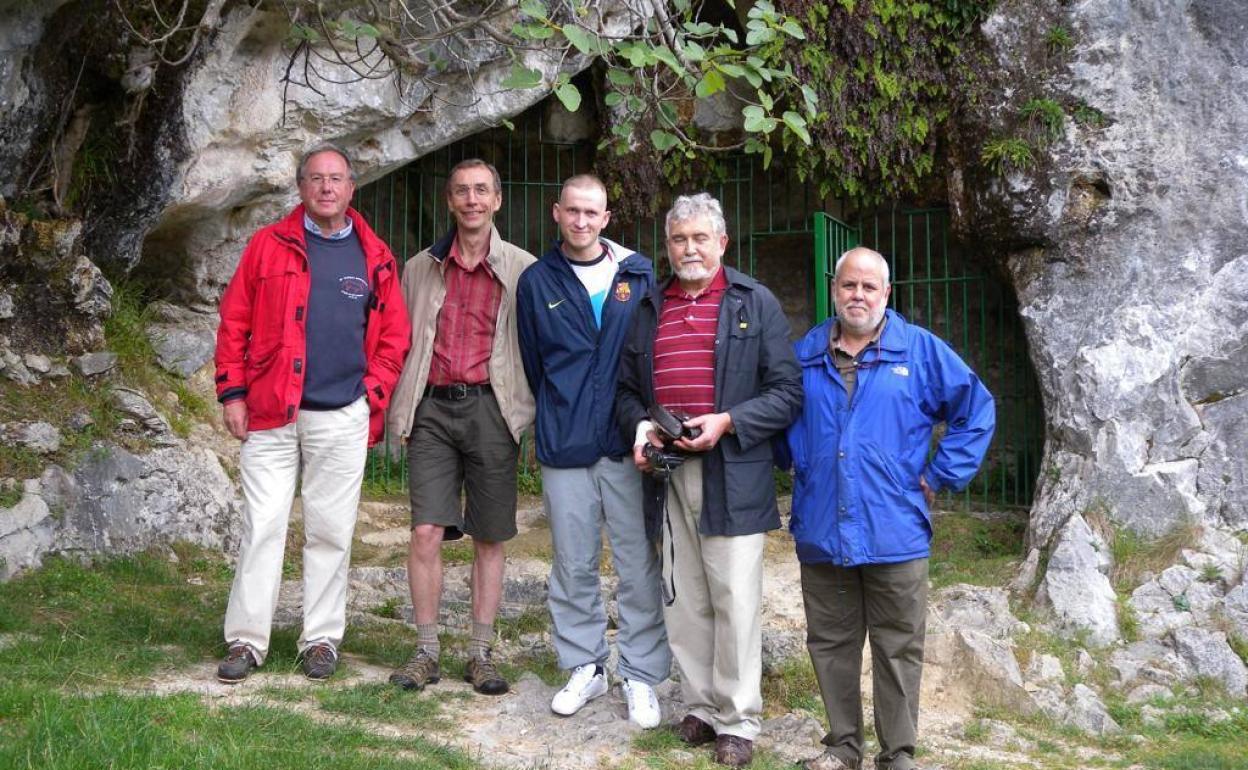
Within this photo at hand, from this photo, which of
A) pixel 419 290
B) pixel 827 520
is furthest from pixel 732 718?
pixel 419 290

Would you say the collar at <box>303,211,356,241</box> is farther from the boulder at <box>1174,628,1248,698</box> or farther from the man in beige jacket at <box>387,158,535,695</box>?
the boulder at <box>1174,628,1248,698</box>

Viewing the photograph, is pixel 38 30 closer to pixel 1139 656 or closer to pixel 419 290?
pixel 419 290

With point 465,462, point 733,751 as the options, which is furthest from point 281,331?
point 733,751

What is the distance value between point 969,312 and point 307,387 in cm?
646

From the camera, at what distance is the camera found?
159 inches

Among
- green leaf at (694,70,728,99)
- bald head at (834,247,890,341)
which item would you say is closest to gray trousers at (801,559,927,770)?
bald head at (834,247,890,341)

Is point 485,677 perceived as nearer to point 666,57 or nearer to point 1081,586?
point 666,57

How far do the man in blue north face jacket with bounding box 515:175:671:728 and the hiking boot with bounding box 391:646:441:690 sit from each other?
495 mm

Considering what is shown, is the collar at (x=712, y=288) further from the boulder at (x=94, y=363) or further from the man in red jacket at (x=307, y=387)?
the boulder at (x=94, y=363)

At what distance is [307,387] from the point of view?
180 inches

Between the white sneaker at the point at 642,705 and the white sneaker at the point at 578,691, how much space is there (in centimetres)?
17

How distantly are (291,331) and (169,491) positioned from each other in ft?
8.95

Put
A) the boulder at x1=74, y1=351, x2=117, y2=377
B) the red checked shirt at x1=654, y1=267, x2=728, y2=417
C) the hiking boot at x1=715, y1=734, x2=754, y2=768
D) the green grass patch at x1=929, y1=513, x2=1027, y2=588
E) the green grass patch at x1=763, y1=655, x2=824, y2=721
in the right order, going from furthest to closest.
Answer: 1. the green grass patch at x1=929, y1=513, x2=1027, y2=588
2. the boulder at x1=74, y1=351, x2=117, y2=377
3. the green grass patch at x1=763, y1=655, x2=824, y2=721
4. the red checked shirt at x1=654, y1=267, x2=728, y2=417
5. the hiking boot at x1=715, y1=734, x2=754, y2=768

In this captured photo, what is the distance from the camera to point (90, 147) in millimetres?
6594
